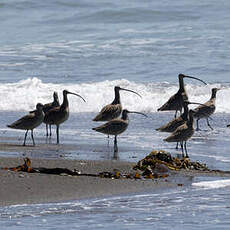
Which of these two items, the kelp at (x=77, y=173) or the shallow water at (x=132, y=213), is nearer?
the shallow water at (x=132, y=213)

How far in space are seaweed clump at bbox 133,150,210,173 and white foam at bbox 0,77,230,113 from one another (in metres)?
7.82

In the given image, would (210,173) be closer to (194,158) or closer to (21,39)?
(194,158)

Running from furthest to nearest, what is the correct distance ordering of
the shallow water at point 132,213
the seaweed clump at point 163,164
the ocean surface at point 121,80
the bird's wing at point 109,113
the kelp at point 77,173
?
the bird's wing at point 109,113 → the seaweed clump at point 163,164 → the kelp at point 77,173 → the ocean surface at point 121,80 → the shallow water at point 132,213

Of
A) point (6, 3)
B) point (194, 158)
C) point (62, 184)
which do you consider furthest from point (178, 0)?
point (62, 184)

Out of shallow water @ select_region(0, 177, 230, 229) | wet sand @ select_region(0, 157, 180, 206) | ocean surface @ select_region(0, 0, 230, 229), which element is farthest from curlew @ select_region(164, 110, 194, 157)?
shallow water @ select_region(0, 177, 230, 229)

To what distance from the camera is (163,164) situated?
11328 millimetres

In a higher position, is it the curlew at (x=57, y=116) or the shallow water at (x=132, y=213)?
the curlew at (x=57, y=116)

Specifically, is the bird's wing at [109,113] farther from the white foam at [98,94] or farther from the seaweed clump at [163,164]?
the seaweed clump at [163,164]

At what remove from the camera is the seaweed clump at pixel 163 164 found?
36.8 ft

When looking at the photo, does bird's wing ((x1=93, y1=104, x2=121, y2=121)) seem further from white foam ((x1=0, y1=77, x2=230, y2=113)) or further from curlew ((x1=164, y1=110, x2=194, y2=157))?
white foam ((x1=0, y1=77, x2=230, y2=113))

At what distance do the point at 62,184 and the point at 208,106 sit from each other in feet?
27.0

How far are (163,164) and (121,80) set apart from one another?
38.6 ft

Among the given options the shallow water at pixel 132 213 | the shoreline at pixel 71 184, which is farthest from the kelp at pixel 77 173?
the shallow water at pixel 132 213

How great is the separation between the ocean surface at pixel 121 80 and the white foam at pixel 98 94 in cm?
3
